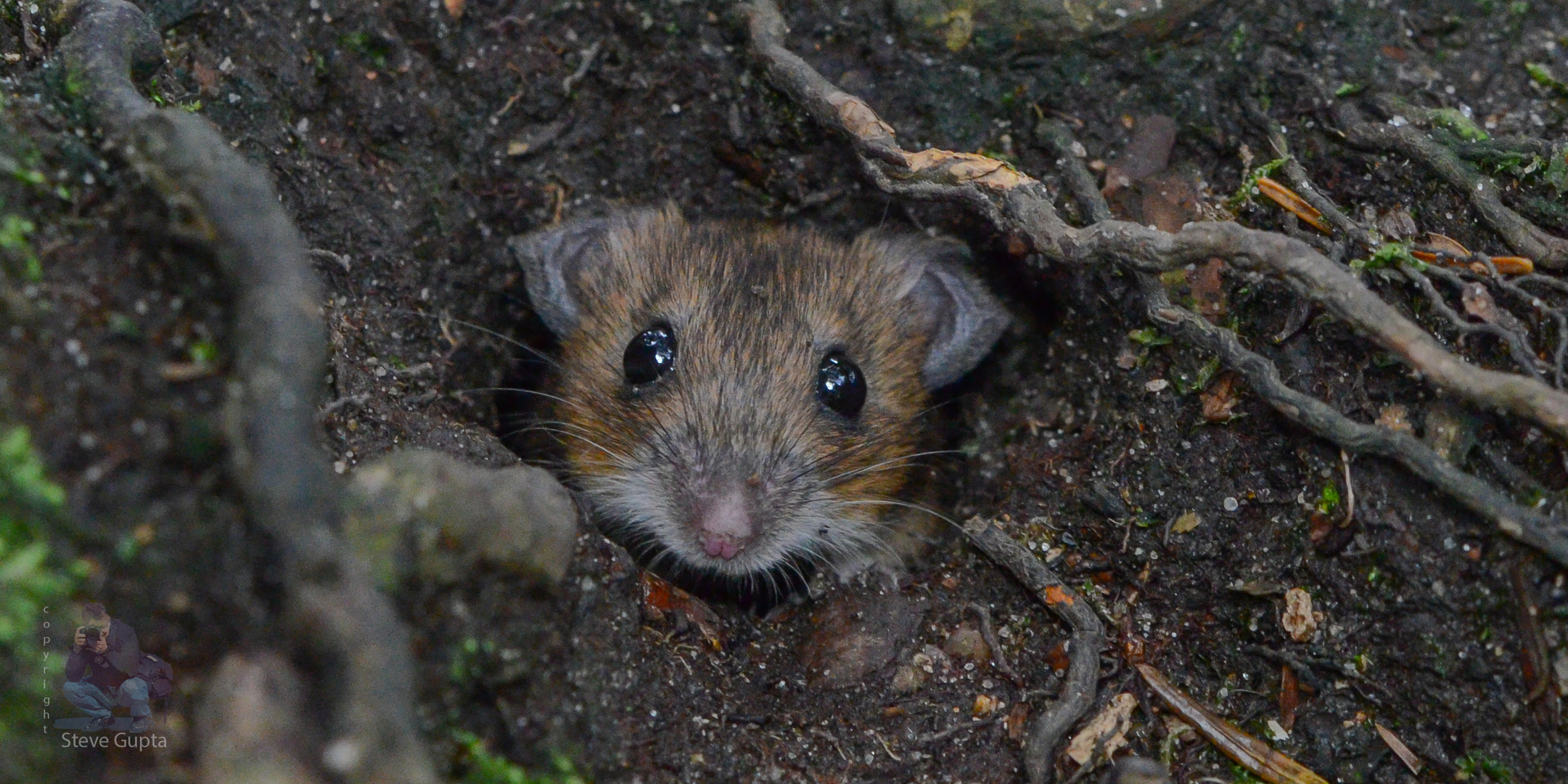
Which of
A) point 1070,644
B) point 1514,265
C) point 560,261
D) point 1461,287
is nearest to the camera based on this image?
point 1461,287

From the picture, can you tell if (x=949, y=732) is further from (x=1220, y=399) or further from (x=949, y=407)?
(x=949, y=407)

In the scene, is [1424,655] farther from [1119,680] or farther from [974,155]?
[974,155]

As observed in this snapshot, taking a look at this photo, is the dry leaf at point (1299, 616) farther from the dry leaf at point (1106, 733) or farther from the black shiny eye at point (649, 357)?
the black shiny eye at point (649, 357)

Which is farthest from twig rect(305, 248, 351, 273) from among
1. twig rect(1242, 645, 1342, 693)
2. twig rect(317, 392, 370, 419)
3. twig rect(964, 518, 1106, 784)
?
twig rect(1242, 645, 1342, 693)

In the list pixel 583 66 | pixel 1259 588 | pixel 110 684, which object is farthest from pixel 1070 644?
pixel 583 66

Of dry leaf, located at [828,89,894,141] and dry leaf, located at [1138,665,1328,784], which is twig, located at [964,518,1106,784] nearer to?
dry leaf, located at [1138,665,1328,784]

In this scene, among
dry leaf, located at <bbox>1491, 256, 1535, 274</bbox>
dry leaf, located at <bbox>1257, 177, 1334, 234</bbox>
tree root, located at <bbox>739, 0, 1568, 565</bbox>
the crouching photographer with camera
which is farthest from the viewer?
dry leaf, located at <bbox>1257, 177, 1334, 234</bbox>
